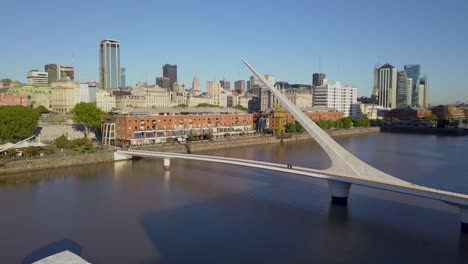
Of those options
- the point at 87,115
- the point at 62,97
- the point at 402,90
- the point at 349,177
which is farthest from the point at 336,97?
the point at 402,90

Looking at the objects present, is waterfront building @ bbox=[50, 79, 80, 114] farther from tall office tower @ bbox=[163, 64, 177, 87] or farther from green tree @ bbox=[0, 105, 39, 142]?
tall office tower @ bbox=[163, 64, 177, 87]

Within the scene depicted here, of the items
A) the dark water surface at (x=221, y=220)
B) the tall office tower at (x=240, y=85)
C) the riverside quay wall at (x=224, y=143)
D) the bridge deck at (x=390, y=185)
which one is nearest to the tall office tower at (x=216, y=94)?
the riverside quay wall at (x=224, y=143)

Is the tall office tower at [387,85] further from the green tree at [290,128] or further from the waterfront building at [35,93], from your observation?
the waterfront building at [35,93]

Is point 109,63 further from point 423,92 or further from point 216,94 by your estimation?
point 423,92

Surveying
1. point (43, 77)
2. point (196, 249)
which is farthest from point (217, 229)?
point (43, 77)

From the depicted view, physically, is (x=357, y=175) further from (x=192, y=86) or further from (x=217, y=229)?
(x=192, y=86)

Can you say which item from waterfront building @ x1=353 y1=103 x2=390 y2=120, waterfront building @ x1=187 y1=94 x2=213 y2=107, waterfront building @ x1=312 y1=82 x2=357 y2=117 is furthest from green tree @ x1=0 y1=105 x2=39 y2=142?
waterfront building @ x1=353 y1=103 x2=390 y2=120

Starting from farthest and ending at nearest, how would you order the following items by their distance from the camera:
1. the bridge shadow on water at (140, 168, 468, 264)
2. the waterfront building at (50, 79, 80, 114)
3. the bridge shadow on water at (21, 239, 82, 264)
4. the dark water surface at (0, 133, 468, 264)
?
the waterfront building at (50, 79, 80, 114) → the dark water surface at (0, 133, 468, 264) → the bridge shadow on water at (140, 168, 468, 264) → the bridge shadow on water at (21, 239, 82, 264)
